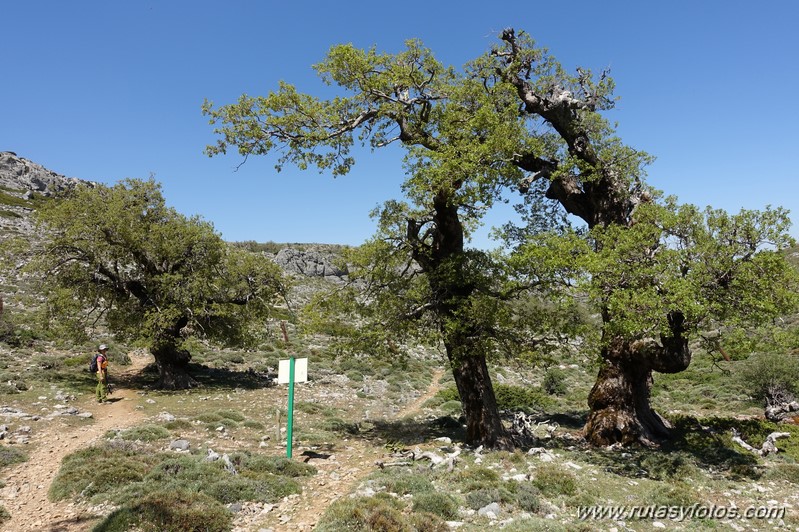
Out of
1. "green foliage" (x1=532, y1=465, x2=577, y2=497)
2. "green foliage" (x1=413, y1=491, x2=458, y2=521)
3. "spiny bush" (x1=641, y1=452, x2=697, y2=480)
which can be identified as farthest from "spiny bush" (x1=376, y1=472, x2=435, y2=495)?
"spiny bush" (x1=641, y1=452, x2=697, y2=480)

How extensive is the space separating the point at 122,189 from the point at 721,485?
25.4 meters

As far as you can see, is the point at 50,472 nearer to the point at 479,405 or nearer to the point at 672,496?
the point at 479,405

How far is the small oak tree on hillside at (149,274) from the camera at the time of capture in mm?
19766

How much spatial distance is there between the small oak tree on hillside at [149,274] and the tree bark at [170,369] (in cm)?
4

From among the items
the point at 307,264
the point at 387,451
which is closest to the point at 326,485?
the point at 387,451

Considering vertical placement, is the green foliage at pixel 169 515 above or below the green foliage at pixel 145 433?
above

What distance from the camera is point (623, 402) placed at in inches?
602

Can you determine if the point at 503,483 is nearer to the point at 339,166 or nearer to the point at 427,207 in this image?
the point at 427,207

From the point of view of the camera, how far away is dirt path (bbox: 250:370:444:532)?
7684mm

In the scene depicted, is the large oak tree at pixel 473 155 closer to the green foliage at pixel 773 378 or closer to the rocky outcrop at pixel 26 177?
the green foliage at pixel 773 378

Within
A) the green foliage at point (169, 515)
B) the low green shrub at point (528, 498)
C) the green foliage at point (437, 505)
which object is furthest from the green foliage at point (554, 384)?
the green foliage at point (169, 515)

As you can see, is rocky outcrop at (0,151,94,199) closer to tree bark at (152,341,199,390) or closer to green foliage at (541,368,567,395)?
tree bark at (152,341,199,390)

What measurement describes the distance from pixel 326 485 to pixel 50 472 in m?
5.79

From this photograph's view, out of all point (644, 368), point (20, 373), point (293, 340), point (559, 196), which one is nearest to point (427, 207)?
point (559, 196)
